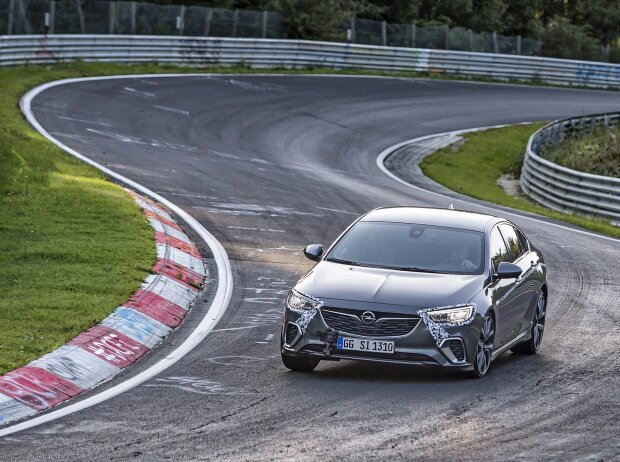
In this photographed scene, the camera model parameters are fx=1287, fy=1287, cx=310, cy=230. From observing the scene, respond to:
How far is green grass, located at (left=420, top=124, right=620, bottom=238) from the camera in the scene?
2939 centimetres

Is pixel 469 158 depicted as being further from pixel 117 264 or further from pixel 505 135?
pixel 117 264

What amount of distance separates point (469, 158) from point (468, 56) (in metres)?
17.9

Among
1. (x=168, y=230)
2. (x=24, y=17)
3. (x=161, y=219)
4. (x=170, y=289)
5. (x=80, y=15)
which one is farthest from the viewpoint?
(x=80, y=15)

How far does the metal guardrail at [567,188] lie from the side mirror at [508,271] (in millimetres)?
16177

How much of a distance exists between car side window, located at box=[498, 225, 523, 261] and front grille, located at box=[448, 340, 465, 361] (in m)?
2.17

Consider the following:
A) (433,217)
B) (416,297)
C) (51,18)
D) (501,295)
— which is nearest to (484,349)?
(501,295)

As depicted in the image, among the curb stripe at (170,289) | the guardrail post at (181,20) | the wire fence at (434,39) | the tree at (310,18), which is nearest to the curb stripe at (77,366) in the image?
the curb stripe at (170,289)

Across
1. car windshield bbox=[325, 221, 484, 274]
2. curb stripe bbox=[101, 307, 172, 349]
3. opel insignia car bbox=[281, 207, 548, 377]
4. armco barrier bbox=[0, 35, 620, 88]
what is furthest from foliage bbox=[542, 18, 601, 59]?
curb stripe bbox=[101, 307, 172, 349]

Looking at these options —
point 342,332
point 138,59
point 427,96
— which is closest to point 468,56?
point 427,96

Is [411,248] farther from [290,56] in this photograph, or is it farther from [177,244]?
[290,56]

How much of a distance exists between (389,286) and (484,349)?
41.3 inches

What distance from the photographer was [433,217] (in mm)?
12859

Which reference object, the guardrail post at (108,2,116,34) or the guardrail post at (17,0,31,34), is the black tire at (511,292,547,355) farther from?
the guardrail post at (108,2,116,34)

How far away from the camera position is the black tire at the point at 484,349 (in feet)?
37.0
